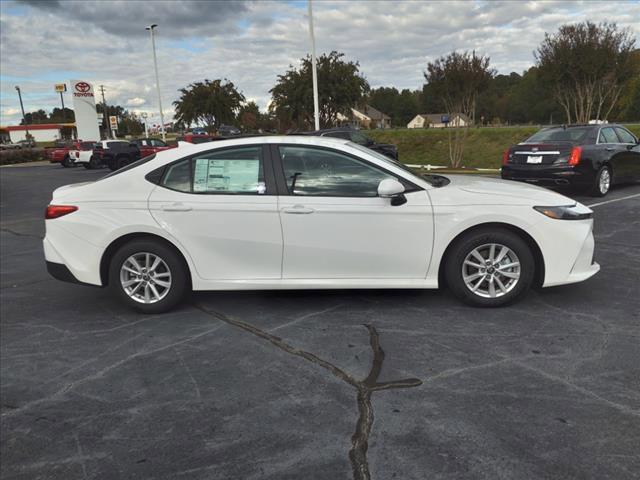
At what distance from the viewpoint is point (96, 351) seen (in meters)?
3.94

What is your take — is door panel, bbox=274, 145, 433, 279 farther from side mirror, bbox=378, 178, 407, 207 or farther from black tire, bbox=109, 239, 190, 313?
black tire, bbox=109, 239, 190, 313

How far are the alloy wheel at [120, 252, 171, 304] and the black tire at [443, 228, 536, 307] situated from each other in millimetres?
2472

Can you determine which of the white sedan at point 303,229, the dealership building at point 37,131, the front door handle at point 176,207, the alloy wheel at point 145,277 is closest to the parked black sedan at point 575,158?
the white sedan at point 303,229

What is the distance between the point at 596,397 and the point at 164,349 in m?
2.92

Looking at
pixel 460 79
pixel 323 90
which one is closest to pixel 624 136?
pixel 460 79

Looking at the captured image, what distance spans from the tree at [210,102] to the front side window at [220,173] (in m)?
41.9

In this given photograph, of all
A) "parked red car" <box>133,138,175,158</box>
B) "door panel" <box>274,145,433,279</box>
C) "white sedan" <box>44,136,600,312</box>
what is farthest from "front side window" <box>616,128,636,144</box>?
"parked red car" <box>133,138,175,158</box>

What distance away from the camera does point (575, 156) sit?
10.1m

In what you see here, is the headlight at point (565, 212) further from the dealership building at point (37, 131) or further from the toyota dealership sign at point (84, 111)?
the dealership building at point (37, 131)

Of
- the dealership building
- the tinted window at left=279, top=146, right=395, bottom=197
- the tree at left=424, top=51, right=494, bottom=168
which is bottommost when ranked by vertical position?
the tinted window at left=279, top=146, right=395, bottom=197

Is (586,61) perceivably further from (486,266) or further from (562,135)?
(486,266)

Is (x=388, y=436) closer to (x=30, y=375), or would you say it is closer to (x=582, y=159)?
(x=30, y=375)

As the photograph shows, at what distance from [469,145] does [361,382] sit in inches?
1294

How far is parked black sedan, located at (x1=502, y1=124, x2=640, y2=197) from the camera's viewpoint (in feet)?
33.3
